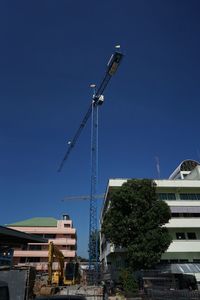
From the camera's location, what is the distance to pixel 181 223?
128ft

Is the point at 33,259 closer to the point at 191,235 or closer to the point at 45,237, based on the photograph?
the point at 45,237

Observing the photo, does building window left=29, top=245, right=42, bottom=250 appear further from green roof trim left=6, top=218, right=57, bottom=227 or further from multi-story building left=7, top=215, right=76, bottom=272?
green roof trim left=6, top=218, right=57, bottom=227

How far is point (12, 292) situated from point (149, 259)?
56.5 ft

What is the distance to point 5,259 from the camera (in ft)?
131

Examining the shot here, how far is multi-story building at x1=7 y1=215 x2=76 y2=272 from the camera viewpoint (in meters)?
69.4

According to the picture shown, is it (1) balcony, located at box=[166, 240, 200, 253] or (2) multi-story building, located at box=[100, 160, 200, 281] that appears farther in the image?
(1) balcony, located at box=[166, 240, 200, 253]

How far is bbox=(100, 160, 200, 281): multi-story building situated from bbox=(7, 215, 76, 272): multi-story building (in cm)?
2951

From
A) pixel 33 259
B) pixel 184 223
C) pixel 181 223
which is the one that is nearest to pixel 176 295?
pixel 181 223

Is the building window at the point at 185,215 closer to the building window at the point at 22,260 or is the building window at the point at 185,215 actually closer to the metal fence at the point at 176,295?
the metal fence at the point at 176,295

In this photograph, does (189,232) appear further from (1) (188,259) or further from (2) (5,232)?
(2) (5,232)

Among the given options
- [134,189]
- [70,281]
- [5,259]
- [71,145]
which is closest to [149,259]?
[134,189]

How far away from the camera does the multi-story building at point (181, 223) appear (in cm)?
3731

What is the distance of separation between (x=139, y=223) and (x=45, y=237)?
49302mm

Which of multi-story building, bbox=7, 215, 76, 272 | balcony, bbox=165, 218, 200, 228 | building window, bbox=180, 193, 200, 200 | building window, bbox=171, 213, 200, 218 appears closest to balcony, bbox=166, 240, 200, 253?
balcony, bbox=165, 218, 200, 228
